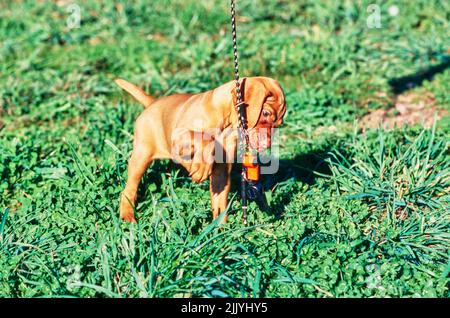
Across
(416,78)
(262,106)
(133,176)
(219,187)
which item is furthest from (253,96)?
(416,78)

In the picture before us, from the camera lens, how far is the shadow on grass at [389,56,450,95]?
7992 millimetres

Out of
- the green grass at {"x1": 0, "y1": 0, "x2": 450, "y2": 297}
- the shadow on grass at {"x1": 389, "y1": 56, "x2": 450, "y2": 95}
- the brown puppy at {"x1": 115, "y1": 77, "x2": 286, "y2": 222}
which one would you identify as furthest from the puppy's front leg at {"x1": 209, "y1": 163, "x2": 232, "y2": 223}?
the shadow on grass at {"x1": 389, "y1": 56, "x2": 450, "y2": 95}

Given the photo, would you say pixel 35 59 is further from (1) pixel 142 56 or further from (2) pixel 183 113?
(2) pixel 183 113

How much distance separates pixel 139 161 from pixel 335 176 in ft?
5.11

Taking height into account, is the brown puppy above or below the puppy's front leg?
above

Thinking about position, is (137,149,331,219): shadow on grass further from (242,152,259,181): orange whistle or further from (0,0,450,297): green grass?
(242,152,259,181): orange whistle

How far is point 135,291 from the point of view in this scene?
471cm

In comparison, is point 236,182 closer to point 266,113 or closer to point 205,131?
point 205,131

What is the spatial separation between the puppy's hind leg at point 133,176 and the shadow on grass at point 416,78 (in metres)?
3.37

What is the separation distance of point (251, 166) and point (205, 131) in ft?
1.30

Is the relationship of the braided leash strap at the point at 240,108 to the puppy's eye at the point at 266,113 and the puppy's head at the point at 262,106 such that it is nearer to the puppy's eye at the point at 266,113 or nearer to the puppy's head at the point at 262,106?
the puppy's head at the point at 262,106

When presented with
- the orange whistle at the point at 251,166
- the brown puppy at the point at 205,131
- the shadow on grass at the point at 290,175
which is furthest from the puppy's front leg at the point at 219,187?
the shadow on grass at the point at 290,175

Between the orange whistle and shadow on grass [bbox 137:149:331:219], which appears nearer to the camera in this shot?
the orange whistle
